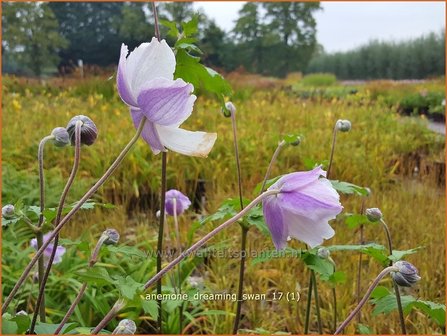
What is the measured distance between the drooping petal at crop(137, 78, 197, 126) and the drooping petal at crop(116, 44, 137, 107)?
20mm

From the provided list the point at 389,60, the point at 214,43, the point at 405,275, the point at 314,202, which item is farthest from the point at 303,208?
the point at 389,60

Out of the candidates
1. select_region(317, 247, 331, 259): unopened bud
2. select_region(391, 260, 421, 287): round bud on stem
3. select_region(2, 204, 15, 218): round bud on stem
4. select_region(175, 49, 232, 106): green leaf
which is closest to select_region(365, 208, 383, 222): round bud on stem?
select_region(317, 247, 331, 259): unopened bud

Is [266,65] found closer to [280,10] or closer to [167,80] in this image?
[280,10]

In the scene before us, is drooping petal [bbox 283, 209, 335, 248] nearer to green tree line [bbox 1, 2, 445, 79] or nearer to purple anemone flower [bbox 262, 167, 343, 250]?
purple anemone flower [bbox 262, 167, 343, 250]

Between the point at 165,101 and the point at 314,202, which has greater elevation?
the point at 165,101

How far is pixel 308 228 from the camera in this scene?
24.8 inches

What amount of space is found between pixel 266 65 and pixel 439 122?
14.0 meters

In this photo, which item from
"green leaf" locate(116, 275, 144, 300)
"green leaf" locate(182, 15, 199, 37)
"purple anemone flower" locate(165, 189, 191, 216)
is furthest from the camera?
"purple anemone flower" locate(165, 189, 191, 216)

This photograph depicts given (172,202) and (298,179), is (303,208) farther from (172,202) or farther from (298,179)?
(172,202)

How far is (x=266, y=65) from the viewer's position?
2192 cm

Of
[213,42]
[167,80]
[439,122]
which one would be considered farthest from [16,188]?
[213,42]

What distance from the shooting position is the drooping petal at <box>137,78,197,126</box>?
23.4 inches

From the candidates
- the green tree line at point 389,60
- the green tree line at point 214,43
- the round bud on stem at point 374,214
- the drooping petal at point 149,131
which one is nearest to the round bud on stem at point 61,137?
the drooping petal at point 149,131

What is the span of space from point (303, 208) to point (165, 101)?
20 centimetres
